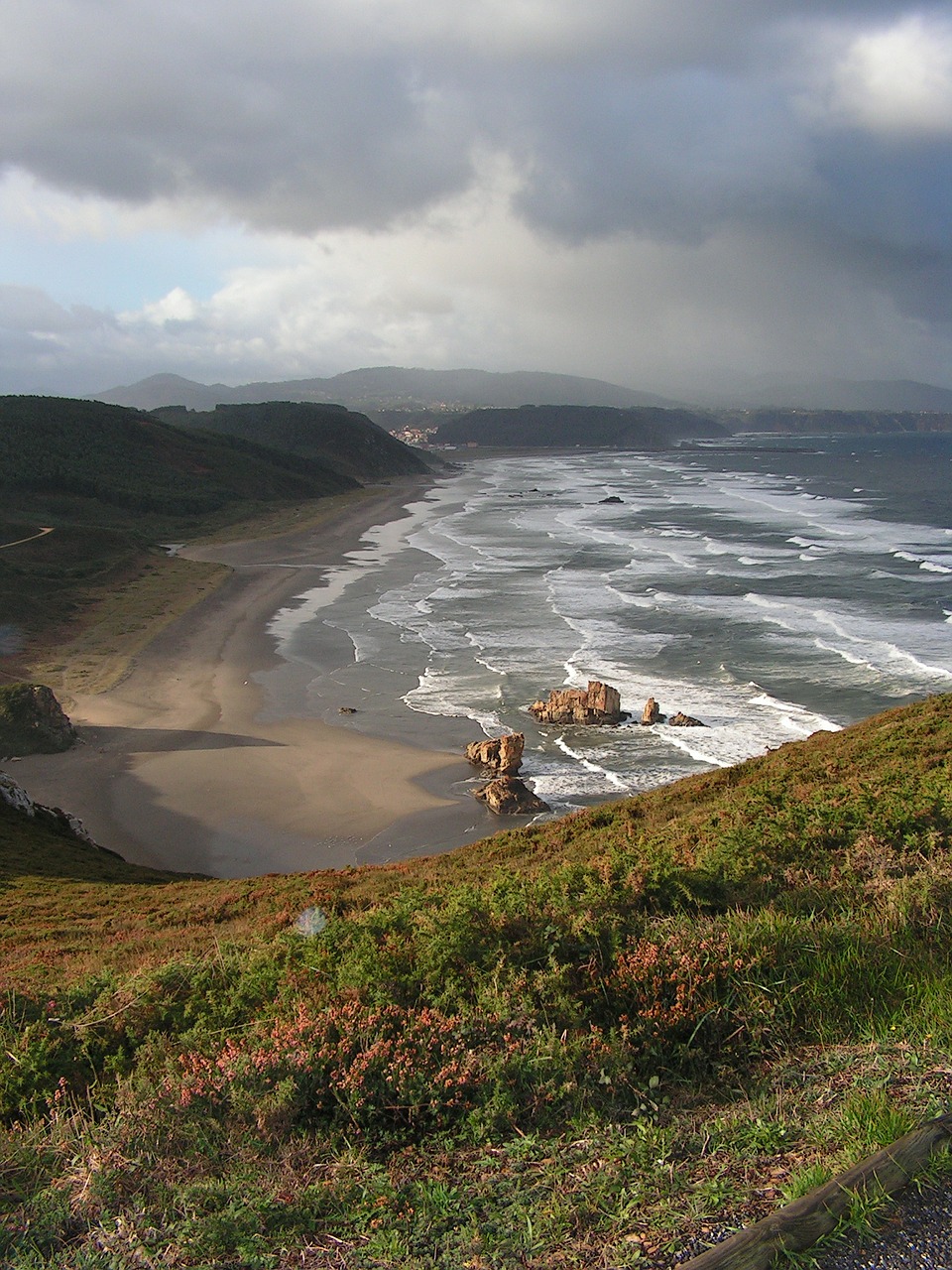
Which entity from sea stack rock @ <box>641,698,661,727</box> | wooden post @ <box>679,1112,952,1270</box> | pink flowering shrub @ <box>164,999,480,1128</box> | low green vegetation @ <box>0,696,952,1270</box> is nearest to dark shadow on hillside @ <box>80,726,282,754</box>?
sea stack rock @ <box>641,698,661,727</box>

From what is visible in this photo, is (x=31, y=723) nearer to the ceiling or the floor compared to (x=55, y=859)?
nearer to the ceiling

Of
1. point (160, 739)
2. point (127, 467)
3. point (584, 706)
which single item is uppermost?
A: point (127, 467)

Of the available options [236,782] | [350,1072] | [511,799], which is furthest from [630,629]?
[350,1072]

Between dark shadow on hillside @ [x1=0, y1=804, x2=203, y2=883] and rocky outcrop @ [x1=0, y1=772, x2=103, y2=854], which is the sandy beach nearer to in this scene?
rocky outcrop @ [x1=0, y1=772, x2=103, y2=854]

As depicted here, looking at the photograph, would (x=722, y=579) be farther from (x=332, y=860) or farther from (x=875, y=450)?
(x=875, y=450)

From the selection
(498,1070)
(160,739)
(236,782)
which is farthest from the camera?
(160,739)

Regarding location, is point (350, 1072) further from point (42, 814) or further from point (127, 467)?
point (127, 467)

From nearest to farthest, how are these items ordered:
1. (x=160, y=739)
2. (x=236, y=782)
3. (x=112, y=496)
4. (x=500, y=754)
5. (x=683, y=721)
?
1. (x=500, y=754)
2. (x=236, y=782)
3. (x=683, y=721)
4. (x=160, y=739)
5. (x=112, y=496)

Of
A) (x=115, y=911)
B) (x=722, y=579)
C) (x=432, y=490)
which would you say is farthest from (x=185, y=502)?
(x=115, y=911)
